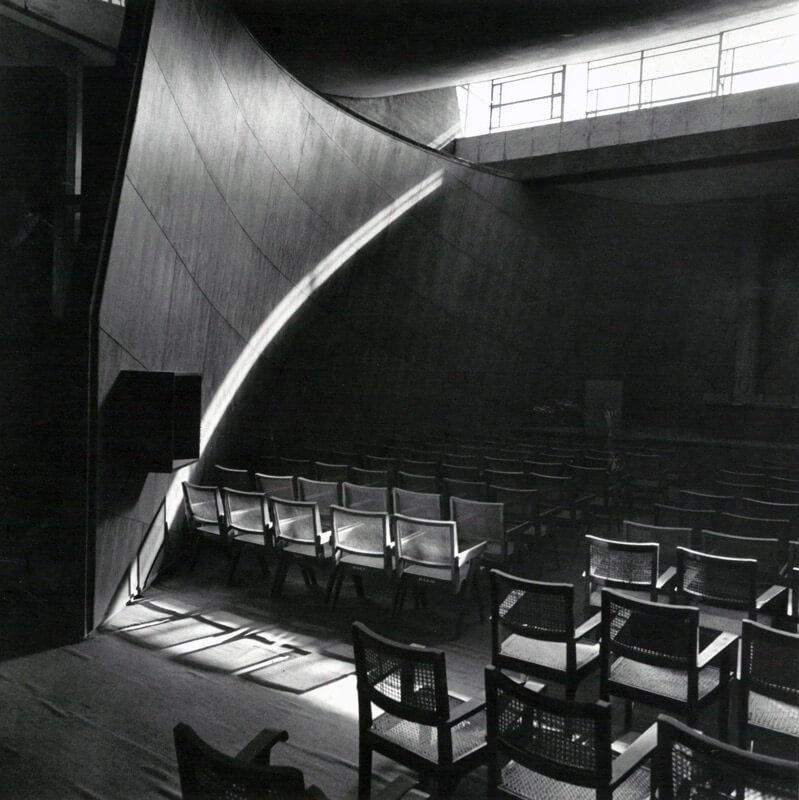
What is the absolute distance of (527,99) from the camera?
14.2 m

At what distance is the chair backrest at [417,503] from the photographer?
16.8 ft

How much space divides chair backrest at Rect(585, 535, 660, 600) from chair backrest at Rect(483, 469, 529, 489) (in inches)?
87.3

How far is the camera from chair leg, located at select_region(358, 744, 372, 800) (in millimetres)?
2635

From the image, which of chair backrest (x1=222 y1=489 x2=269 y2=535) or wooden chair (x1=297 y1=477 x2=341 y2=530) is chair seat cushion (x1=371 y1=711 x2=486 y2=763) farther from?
wooden chair (x1=297 y1=477 x2=341 y2=530)

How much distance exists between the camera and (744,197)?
44.1 feet

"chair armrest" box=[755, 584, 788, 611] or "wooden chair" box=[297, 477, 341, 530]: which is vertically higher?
"wooden chair" box=[297, 477, 341, 530]

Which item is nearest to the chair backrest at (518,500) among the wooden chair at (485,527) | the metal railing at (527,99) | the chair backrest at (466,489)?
the chair backrest at (466,489)

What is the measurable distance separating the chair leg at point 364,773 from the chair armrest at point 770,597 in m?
2.08

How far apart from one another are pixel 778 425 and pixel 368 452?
25.7 ft

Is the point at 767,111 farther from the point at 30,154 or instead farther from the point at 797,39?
the point at 30,154

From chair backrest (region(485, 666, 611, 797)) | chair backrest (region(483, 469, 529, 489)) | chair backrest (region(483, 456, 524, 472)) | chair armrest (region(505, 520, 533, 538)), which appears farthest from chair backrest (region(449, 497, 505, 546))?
chair backrest (region(485, 666, 611, 797))

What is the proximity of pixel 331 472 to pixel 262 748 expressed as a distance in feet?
14.7

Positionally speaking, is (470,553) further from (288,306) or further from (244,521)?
(288,306)

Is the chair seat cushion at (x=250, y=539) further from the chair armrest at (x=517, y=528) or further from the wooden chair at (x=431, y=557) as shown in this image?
the chair armrest at (x=517, y=528)
